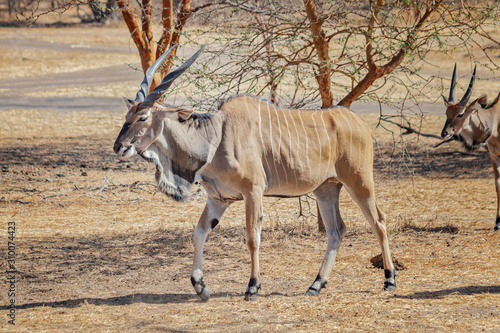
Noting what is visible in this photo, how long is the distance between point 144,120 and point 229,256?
6.73 feet

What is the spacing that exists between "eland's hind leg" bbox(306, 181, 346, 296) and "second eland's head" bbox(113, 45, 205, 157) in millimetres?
1371

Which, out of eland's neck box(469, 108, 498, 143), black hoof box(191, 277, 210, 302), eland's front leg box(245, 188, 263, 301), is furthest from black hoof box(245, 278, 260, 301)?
eland's neck box(469, 108, 498, 143)

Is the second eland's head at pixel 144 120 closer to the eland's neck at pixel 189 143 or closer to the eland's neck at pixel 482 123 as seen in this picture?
the eland's neck at pixel 189 143

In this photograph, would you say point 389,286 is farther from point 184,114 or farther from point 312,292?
point 184,114

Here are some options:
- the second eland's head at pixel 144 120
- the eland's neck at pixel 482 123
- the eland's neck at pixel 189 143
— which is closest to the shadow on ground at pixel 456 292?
the eland's neck at pixel 189 143

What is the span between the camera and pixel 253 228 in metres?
4.42

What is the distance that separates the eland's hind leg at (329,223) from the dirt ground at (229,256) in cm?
14

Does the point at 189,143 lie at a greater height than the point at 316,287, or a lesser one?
greater

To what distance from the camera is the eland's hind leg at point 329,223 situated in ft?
Answer: 15.6

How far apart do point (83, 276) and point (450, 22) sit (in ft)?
12.4

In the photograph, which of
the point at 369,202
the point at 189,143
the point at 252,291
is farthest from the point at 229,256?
the point at 189,143

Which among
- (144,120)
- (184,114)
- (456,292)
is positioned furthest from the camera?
(456,292)

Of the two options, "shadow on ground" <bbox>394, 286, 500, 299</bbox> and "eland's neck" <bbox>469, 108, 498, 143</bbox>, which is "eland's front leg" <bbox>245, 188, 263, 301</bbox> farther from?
"eland's neck" <bbox>469, 108, 498, 143</bbox>

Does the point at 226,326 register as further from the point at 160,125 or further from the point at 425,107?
the point at 425,107
